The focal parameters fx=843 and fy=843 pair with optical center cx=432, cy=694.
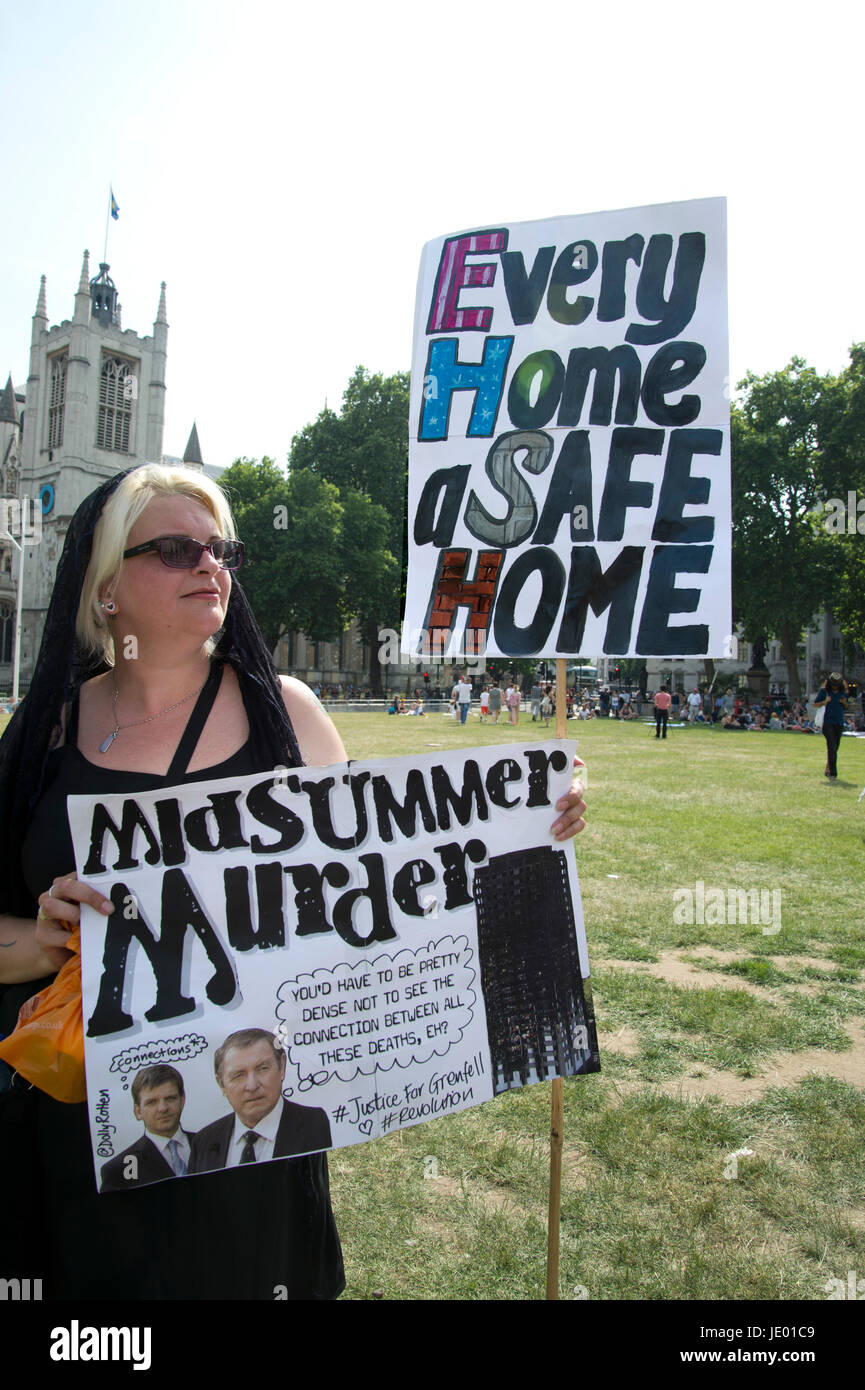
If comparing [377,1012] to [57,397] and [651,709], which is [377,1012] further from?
[57,397]

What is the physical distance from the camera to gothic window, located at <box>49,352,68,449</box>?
238 ft

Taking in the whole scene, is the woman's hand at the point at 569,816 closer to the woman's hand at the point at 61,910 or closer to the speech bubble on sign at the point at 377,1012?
the speech bubble on sign at the point at 377,1012

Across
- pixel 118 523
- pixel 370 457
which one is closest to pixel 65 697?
pixel 118 523

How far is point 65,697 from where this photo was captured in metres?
2.11

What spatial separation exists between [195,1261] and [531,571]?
213cm

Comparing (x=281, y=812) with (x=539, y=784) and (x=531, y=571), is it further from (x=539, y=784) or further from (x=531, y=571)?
(x=531, y=571)

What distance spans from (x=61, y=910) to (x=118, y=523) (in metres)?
0.93

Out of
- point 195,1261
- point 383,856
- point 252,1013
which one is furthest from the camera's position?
point 383,856

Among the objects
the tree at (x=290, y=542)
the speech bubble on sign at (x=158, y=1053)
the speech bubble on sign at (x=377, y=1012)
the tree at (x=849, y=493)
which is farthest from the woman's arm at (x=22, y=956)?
the tree at (x=290, y=542)

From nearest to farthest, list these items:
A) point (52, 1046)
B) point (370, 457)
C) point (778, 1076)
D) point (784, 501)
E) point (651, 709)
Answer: point (52, 1046), point (778, 1076), point (784, 501), point (651, 709), point (370, 457)

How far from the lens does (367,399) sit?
60156 mm

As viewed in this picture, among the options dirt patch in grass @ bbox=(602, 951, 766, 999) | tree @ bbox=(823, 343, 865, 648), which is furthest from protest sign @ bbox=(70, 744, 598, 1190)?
tree @ bbox=(823, 343, 865, 648)
